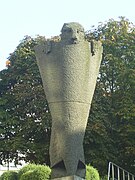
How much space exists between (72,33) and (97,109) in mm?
13659

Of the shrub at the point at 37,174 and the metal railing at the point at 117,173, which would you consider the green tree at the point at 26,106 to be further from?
the shrub at the point at 37,174

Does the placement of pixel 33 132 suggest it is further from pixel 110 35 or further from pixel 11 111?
pixel 110 35

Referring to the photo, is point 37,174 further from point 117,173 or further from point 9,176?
point 117,173

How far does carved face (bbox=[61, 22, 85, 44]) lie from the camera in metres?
5.97

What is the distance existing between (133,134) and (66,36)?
13.1 metres

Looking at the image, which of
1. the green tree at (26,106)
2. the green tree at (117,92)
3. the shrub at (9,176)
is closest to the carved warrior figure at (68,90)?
the shrub at (9,176)

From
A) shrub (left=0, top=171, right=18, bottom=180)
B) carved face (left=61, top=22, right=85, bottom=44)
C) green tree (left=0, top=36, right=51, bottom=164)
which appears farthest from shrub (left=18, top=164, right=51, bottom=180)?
green tree (left=0, top=36, right=51, bottom=164)

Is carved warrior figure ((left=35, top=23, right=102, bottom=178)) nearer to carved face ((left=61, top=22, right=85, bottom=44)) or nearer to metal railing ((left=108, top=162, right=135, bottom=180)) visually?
carved face ((left=61, top=22, right=85, bottom=44))

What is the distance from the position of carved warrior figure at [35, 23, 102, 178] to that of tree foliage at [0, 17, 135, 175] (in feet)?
40.5

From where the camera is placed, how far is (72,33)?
6043mm

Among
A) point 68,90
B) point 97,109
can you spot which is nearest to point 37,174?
point 68,90

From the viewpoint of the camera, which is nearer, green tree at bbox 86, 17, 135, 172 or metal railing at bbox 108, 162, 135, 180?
metal railing at bbox 108, 162, 135, 180

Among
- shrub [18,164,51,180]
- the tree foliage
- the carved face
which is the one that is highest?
the tree foliage

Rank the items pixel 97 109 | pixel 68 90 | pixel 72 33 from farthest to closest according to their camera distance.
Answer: pixel 97 109
pixel 72 33
pixel 68 90
